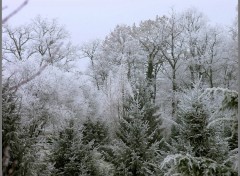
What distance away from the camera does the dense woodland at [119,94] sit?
12.6ft

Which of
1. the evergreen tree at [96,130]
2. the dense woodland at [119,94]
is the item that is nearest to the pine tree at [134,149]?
the dense woodland at [119,94]

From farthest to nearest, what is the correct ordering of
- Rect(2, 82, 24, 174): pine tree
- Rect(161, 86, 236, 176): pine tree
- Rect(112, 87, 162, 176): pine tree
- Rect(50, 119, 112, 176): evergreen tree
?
Rect(50, 119, 112, 176): evergreen tree
Rect(112, 87, 162, 176): pine tree
Rect(161, 86, 236, 176): pine tree
Rect(2, 82, 24, 174): pine tree

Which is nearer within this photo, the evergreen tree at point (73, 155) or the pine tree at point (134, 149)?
the pine tree at point (134, 149)

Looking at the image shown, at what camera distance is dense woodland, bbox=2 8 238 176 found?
152 inches

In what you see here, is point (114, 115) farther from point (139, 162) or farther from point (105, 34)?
point (139, 162)

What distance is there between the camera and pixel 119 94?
8.07 meters

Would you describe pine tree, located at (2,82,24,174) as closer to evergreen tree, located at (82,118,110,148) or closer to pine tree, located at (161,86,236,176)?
pine tree, located at (161,86,236,176)

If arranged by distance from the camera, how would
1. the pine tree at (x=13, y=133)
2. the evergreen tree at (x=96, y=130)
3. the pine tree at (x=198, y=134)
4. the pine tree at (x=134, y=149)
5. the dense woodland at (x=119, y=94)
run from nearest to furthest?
1. the pine tree at (x=13, y=133)
2. the pine tree at (x=198, y=134)
3. the dense woodland at (x=119, y=94)
4. the pine tree at (x=134, y=149)
5. the evergreen tree at (x=96, y=130)

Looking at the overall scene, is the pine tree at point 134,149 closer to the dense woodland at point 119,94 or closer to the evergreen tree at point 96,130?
the dense woodland at point 119,94

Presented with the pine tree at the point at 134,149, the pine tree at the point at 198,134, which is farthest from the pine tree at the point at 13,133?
A: the pine tree at the point at 134,149

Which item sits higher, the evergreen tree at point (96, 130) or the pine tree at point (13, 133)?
the pine tree at point (13, 133)

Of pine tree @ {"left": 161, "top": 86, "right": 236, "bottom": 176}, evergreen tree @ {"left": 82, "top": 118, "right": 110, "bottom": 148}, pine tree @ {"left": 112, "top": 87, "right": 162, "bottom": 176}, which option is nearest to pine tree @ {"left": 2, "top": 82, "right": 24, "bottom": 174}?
pine tree @ {"left": 161, "top": 86, "right": 236, "bottom": 176}

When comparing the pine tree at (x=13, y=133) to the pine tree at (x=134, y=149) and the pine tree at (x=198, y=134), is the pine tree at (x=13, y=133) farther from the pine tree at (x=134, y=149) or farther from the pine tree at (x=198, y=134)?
the pine tree at (x=134, y=149)

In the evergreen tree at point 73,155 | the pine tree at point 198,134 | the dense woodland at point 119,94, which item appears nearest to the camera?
the pine tree at point 198,134
